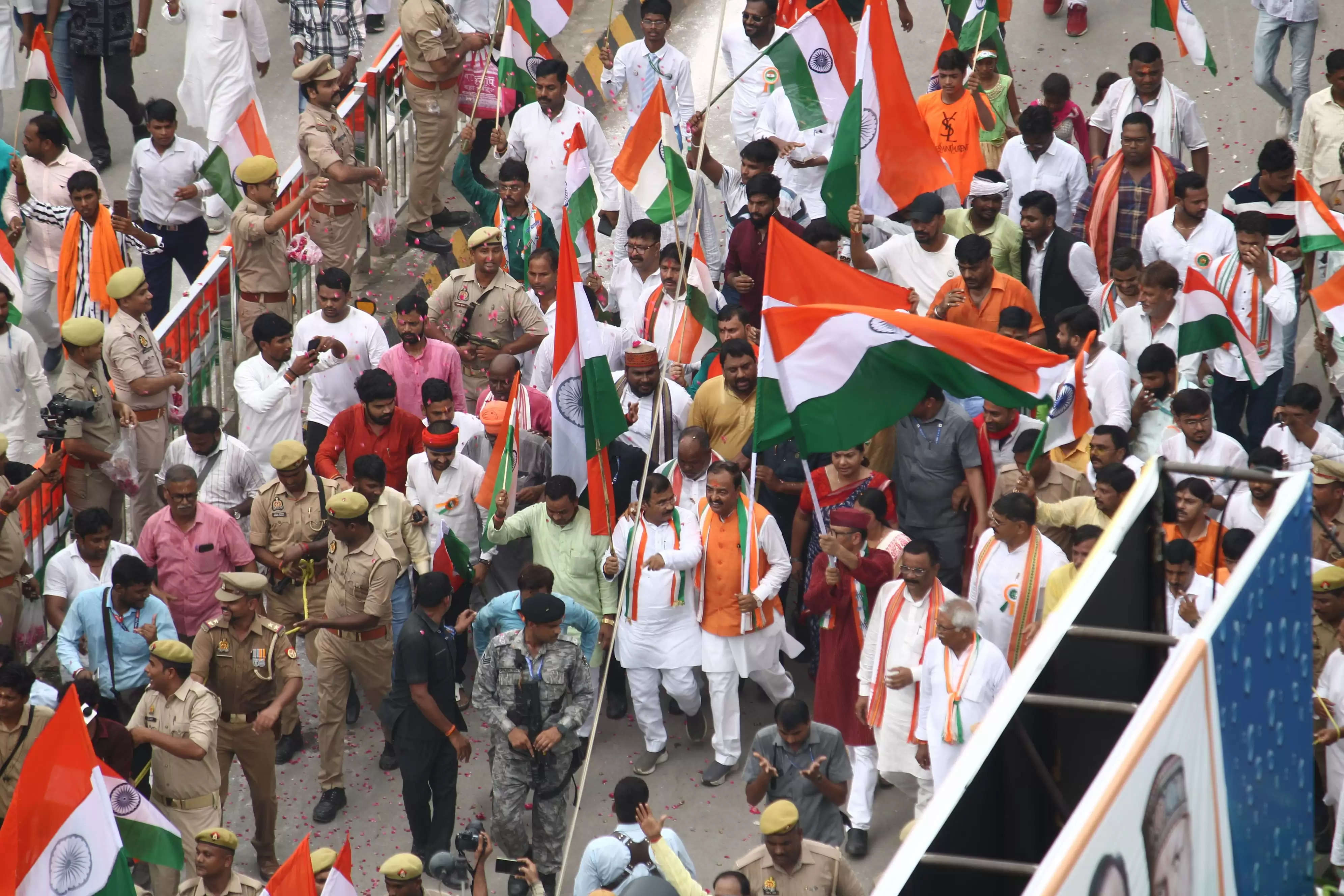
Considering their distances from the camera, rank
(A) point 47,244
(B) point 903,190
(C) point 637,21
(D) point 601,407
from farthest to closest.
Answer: (C) point 637,21
(A) point 47,244
(B) point 903,190
(D) point 601,407

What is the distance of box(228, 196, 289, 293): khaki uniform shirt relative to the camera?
1250 centimetres

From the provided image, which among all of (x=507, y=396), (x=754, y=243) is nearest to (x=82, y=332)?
(x=507, y=396)

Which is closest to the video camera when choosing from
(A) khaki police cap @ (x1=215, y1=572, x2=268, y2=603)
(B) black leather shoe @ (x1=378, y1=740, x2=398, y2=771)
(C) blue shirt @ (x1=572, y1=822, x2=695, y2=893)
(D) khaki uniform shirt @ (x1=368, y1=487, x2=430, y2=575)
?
(A) khaki police cap @ (x1=215, y1=572, x2=268, y2=603)

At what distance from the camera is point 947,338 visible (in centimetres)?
907

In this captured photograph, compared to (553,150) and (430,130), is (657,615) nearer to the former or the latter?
(553,150)

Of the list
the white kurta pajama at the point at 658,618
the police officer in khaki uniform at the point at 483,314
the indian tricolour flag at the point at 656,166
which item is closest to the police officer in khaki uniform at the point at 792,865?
the white kurta pajama at the point at 658,618

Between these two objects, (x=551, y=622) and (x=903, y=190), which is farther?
(x=903, y=190)

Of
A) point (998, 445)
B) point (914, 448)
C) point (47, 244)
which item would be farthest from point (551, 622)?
point (47, 244)

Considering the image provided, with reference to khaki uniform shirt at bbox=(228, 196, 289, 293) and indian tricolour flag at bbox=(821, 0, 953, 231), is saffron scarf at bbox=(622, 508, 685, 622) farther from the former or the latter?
khaki uniform shirt at bbox=(228, 196, 289, 293)

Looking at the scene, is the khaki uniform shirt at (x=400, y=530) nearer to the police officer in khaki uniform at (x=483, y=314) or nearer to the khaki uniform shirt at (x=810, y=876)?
the police officer in khaki uniform at (x=483, y=314)

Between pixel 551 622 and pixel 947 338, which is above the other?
pixel 947 338

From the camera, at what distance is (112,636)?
989 cm

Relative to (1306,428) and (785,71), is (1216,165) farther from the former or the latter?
(1306,428)

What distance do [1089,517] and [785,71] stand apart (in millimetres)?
3924
